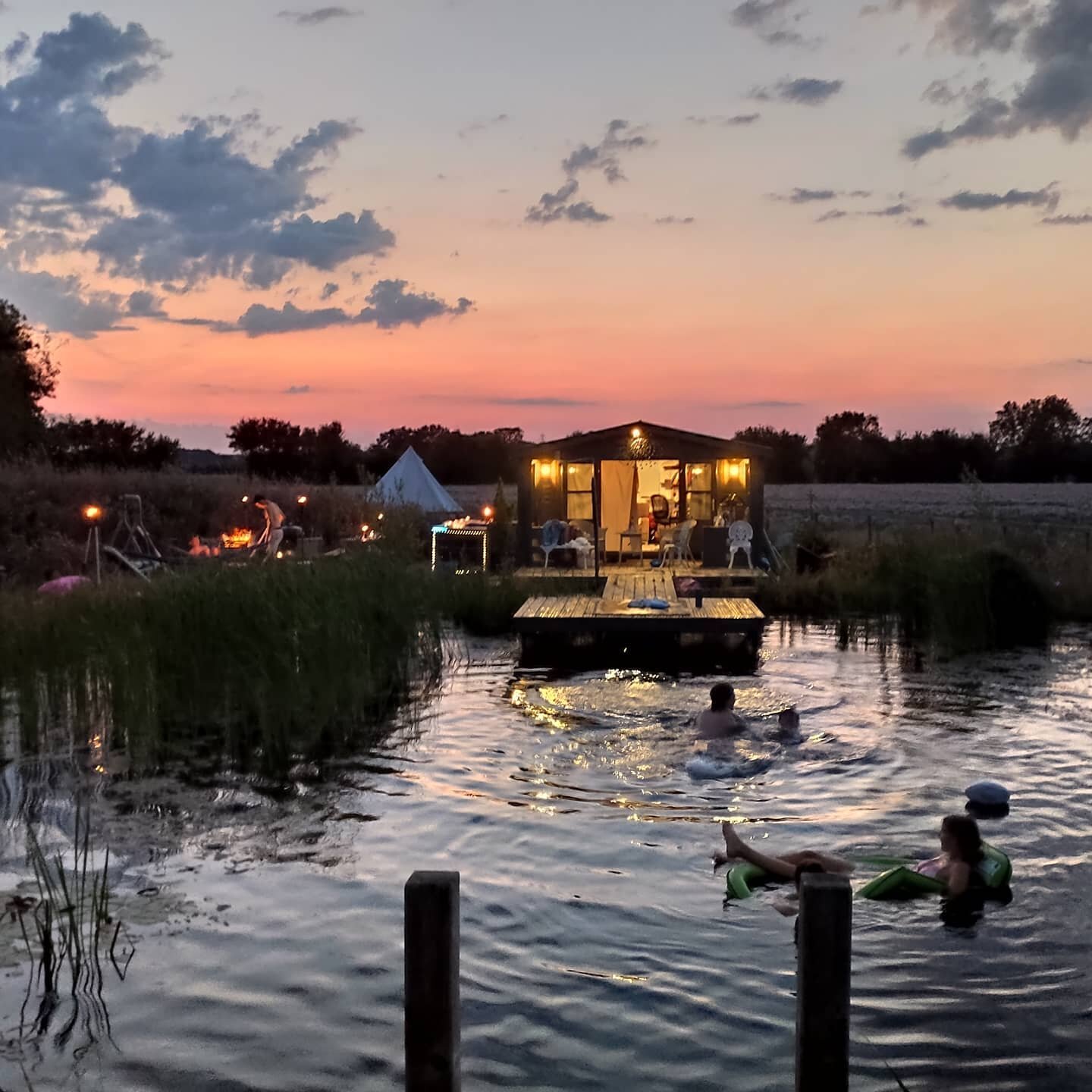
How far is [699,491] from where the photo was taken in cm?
2202

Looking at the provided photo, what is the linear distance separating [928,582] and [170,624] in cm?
912

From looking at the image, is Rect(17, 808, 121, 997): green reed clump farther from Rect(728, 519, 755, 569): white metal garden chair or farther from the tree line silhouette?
the tree line silhouette

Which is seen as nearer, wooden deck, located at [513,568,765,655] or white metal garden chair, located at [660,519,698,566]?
wooden deck, located at [513,568,765,655]

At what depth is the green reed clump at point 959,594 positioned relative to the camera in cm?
1444

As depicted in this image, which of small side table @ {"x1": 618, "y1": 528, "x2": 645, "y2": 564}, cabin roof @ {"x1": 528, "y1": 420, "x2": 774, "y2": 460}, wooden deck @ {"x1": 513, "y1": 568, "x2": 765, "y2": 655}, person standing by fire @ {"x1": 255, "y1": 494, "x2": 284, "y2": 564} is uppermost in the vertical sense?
cabin roof @ {"x1": 528, "y1": 420, "x2": 774, "y2": 460}

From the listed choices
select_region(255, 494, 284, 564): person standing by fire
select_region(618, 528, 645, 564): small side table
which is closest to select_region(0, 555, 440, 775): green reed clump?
select_region(255, 494, 284, 564): person standing by fire

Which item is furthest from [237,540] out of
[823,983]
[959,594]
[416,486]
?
[823,983]

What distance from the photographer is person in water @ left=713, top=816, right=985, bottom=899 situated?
19.8 feet

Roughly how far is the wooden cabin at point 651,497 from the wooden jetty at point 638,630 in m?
4.32

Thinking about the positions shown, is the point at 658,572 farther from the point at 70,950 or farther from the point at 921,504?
the point at 921,504

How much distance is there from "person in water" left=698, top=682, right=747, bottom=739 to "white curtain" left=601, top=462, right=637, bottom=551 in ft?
47.9

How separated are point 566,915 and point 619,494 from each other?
18838mm

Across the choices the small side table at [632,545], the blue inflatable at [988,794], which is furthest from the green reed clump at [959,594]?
the blue inflatable at [988,794]

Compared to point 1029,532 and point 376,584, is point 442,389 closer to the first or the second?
point 1029,532
